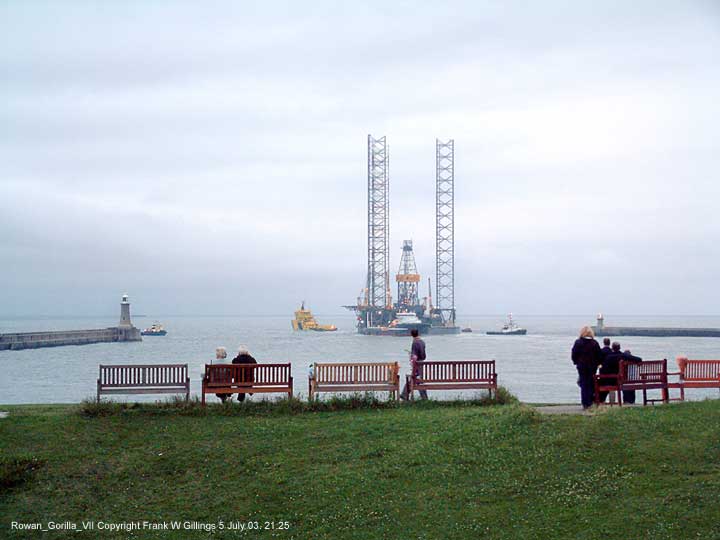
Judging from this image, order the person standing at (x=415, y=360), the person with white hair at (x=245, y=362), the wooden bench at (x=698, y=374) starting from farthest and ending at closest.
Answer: the wooden bench at (x=698, y=374), the person standing at (x=415, y=360), the person with white hair at (x=245, y=362)

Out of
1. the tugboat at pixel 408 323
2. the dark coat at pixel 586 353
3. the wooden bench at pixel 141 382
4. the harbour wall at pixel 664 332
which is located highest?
the dark coat at pixel 586 353

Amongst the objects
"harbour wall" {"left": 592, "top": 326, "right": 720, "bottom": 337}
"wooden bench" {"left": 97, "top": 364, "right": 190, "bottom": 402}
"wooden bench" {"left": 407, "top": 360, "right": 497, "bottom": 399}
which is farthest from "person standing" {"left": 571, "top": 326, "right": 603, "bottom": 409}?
"harbour wall" {"left": 592, "top": 326, "right": 720, "bottom": 337}

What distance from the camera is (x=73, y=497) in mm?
8883

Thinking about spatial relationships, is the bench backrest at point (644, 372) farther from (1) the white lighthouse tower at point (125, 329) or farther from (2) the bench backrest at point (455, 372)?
(1) the white lighthouse tower at point (125, 329)

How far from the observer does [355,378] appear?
13586mm

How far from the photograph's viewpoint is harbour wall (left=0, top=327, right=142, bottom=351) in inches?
2778

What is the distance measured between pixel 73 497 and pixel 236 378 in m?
4.75

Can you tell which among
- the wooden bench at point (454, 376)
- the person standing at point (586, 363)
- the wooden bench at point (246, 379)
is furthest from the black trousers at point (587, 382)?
the wooden bench at point (246, 379)

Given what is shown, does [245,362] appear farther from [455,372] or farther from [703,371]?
[703,371]

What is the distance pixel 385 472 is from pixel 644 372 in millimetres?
6628

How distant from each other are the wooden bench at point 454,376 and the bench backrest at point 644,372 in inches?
94.0

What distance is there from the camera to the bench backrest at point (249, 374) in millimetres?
13273

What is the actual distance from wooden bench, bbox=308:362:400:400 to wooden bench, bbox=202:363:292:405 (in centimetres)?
58

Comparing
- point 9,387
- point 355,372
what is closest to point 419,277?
point 9,387
